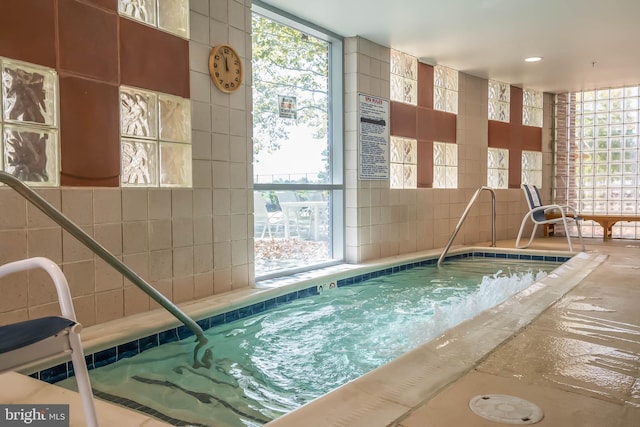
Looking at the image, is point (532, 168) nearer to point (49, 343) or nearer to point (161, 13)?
point (161, 13)

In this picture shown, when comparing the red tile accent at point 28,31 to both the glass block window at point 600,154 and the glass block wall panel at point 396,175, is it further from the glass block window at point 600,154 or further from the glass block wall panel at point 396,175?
the glass block window at point 600,154

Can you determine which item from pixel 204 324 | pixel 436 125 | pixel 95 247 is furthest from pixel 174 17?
pixel 436 125

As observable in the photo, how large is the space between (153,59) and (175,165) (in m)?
0.71

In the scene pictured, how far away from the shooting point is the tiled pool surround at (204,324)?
2.30m

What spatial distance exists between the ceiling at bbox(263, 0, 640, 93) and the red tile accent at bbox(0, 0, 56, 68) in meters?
2.07

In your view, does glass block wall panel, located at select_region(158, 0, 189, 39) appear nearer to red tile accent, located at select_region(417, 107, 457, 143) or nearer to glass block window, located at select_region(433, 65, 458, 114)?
red tile accent, located at select_region(417, 107, 457, 143)

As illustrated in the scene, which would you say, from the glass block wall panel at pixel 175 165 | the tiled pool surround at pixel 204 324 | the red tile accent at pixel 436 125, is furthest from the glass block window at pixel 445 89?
the glass block wall panel at pixel 175 165

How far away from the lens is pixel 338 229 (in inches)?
208

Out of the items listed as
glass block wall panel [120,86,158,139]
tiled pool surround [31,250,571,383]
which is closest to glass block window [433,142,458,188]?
tiled pool surround [31,250,571,383]

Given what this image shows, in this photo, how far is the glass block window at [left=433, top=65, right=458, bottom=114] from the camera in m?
6.39

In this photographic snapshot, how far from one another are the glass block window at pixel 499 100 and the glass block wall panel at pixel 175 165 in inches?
205

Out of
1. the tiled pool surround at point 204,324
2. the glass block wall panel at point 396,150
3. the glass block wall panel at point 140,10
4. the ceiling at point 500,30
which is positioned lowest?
the tiled pool surround at point 204,324

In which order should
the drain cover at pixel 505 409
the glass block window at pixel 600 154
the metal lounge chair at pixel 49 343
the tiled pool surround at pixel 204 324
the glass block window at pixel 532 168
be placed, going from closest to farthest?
the metal lounge chair at pixel 49 343 < the drain cover at pixel 505 409 < the tiled pool surround at pixel 204 324 < the glass block window at pixel 600 154 < the glass block window at pixel 532 168

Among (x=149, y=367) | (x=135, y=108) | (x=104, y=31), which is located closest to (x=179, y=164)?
(x=135, y=108)
